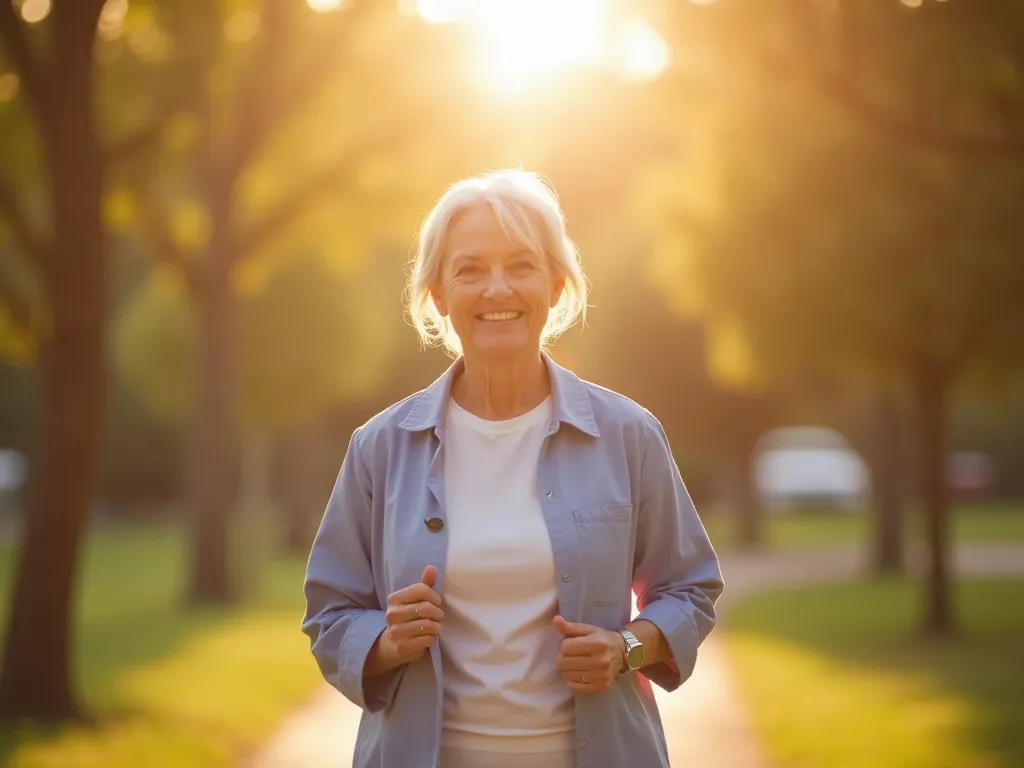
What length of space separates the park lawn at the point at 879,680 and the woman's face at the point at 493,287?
19.9 ft

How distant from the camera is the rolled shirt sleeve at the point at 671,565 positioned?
3.45 m

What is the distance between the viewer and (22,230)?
10.8 m

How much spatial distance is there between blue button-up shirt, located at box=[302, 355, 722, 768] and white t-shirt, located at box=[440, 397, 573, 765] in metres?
0.04

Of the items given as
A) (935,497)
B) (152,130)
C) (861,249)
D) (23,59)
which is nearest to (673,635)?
(23,59)

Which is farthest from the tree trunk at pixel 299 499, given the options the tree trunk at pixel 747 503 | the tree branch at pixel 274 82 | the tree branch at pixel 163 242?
the tree branch at pixel 274 82

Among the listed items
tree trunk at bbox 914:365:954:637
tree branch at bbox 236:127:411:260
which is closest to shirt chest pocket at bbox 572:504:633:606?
tree branch at bbox 236:127:411:260

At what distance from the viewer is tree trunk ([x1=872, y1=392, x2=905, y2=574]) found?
24.3m

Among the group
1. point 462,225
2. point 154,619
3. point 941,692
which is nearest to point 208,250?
point 154,619

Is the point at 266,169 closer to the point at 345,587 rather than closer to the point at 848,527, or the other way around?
the point at 345,587

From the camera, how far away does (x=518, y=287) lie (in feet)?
11.3

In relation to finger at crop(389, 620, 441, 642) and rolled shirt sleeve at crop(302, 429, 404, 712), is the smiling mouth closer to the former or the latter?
rolled shirt sleeve at crop(302, 429, 404, 712)

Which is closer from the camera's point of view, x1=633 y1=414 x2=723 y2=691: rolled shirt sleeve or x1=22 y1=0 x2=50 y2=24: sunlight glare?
x1=633 y1=414 x2=723 y2=691: rolled shirt sleeve

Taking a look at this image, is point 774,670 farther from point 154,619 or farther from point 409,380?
point 409,380

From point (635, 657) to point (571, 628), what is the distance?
218 mm
